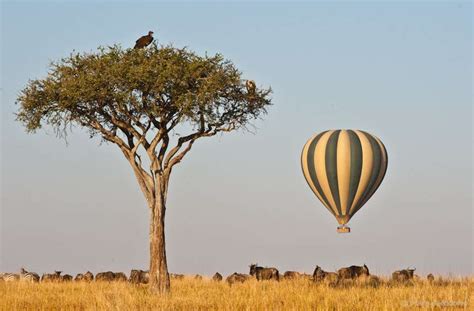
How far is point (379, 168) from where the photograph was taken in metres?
48.6

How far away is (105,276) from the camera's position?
163 ft

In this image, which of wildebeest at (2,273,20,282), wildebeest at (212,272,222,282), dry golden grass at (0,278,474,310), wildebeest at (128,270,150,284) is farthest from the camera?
wildebeest at (212,272,222,282)

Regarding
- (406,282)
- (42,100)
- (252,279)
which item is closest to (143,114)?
(42,100)

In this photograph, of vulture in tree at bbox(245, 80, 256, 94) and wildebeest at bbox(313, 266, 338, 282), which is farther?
wildebeest at bbox(313, 266, 338, 282)

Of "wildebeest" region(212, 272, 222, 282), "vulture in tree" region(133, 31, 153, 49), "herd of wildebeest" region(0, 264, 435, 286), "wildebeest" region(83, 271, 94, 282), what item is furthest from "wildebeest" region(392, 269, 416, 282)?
"vulture in tree" region(133, 31, 153, 49)

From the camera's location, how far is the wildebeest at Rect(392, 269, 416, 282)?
46.3 m

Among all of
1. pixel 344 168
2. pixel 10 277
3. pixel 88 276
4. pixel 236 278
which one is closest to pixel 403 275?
pixel 344 168

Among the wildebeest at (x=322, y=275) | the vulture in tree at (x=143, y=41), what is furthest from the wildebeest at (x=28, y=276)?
the vulture in tree at (x=143, y=41)

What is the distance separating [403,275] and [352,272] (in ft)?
9.36

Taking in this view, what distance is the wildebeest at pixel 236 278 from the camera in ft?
151

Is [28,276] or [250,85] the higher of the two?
[250,85]

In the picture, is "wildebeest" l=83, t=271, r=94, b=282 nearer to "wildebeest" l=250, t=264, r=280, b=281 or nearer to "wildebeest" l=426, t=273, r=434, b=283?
"wildebeest" l=250, t=264, r=280, b=281

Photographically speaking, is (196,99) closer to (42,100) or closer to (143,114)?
(143,114)

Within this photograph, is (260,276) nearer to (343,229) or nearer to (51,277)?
(343,229)
